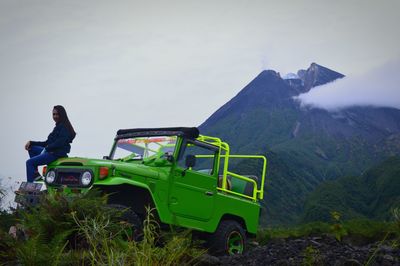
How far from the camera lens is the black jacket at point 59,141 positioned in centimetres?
788

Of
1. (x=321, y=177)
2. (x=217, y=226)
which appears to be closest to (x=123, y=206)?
(x=217, y=226)

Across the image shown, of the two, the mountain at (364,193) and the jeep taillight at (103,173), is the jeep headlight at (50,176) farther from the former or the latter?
the mountain at (364,193)

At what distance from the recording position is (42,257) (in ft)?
15.2

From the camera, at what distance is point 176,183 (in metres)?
8.13

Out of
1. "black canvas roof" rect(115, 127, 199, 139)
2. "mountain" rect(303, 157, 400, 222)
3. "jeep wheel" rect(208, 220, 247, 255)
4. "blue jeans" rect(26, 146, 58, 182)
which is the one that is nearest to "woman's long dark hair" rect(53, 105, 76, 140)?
"blue jeans" rect(26, 146, 58, 182)

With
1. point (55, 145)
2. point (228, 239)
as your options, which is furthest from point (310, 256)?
point (55, 145)

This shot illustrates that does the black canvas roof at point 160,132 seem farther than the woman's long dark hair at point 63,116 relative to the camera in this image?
Yes

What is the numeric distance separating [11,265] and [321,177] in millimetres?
156735

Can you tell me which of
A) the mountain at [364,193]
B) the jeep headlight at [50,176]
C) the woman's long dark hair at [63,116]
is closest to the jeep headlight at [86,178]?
the jeep headlight at [50,176]

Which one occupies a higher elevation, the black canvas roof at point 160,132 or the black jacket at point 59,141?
the black canvas roof at point 160,132

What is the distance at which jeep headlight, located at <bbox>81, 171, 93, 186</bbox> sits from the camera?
716 cm

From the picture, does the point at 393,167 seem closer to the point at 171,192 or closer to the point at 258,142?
the point at 258,142

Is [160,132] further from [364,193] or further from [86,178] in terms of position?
[364,193]

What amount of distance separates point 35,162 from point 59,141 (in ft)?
1.45
